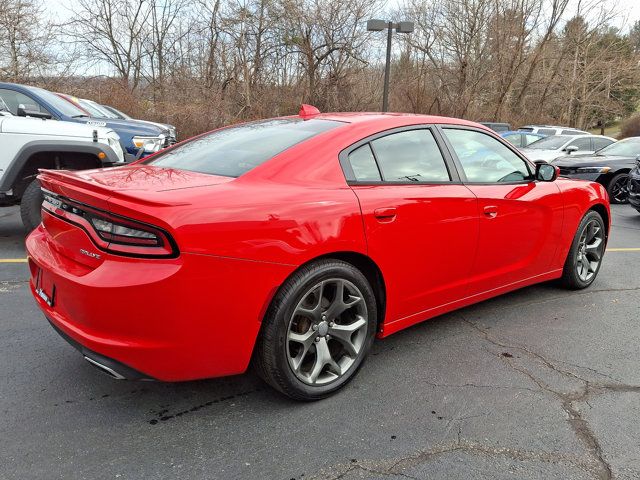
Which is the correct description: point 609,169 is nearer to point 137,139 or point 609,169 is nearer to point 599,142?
point 599,142

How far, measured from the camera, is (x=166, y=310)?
211cm

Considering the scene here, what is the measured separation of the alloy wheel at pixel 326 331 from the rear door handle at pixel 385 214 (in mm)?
399

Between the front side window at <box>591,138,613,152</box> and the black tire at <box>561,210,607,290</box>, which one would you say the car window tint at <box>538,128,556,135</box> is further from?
the black tire at <box>561,210,607,290</box>

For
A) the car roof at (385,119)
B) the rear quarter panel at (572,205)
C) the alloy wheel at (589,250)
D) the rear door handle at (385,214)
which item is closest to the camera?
the rear door handle at (385,214)

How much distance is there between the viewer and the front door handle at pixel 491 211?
335cm

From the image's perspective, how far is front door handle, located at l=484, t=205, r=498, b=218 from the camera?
11.0ft

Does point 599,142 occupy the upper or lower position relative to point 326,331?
upper

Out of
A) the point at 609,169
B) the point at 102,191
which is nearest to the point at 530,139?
the point at 609,169

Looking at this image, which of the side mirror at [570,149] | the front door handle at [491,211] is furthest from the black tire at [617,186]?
the front door handle at [491,211]

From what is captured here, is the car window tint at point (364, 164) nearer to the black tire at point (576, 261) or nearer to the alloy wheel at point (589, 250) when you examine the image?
the black tire at point (576, 261)

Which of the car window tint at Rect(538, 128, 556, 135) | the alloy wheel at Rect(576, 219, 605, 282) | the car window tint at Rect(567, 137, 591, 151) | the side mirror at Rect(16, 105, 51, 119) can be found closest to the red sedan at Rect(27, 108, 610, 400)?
the alloy wheel at Rect(576, 219, 605, 282)

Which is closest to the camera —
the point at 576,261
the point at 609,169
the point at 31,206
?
the point at 576,261

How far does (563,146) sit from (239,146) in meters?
12.6

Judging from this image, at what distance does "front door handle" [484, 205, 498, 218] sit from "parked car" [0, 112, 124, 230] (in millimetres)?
4462
